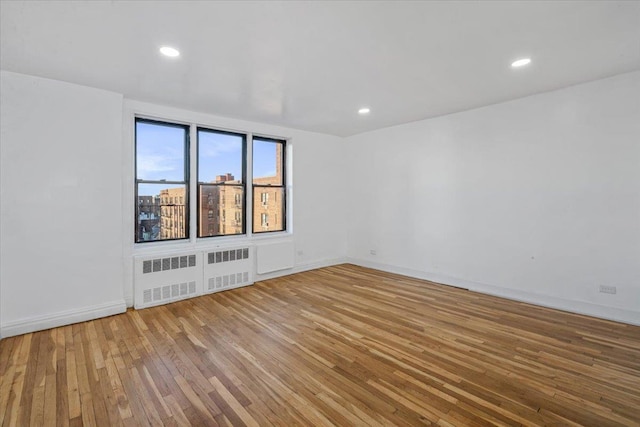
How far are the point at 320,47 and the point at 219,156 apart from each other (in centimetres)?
298

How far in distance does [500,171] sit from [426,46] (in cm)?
257

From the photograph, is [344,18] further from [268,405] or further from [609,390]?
[609,390]

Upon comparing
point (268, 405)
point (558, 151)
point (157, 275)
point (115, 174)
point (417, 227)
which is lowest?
point (268, 405)

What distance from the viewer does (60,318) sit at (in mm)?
3342

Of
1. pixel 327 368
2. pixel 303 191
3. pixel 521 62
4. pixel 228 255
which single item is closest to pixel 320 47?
pixel 521 62

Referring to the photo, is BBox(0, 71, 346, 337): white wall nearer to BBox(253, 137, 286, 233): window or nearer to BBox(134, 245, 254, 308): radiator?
BBox(134, 245, 254, 308): radiator

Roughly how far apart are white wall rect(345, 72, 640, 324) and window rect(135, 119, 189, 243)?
3.70 meters

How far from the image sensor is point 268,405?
2.05 metres

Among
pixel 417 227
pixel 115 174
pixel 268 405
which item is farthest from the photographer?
pixel 417 227

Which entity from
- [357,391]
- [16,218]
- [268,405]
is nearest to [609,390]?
[357,391]

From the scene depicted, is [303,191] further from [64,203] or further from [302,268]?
[64,203]

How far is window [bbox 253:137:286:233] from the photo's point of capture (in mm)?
5445

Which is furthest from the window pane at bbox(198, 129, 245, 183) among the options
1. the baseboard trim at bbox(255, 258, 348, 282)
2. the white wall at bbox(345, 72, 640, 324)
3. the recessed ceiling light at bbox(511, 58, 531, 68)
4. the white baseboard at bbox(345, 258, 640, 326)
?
the recessed ceiling light at bbox(511, 58, 531, 68)

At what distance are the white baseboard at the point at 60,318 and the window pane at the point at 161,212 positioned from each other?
98 centimetres
